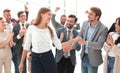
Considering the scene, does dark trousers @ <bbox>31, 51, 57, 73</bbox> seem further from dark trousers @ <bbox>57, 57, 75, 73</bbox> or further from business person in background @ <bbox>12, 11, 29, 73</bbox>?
business person in background @ <bbox>12, 11, 29, 73</bbox>

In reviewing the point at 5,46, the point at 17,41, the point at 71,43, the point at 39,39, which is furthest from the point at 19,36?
the point at 39,39

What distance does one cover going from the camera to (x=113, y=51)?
141 inches

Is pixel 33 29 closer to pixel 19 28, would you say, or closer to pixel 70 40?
pixel 70 40

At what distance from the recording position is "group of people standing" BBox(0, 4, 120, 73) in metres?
3.47

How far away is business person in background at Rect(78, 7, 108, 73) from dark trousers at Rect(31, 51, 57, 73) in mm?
578

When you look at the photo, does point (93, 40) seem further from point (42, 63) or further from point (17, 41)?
point (17, 41)

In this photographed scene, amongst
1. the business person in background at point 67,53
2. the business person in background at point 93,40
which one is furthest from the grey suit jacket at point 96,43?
the business person in background at point 67,53

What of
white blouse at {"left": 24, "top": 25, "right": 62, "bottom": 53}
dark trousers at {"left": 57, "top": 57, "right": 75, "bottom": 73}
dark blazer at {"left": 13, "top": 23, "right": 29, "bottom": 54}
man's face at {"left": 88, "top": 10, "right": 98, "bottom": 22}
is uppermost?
man's face at {"left": 88, "top": 10, "right": 98, "bottom": 22}

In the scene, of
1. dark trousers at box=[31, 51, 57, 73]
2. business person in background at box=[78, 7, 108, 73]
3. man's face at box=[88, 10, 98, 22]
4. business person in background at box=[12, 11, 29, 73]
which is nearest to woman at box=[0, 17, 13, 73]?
business person in background at box=[12, 11, 29, 73]

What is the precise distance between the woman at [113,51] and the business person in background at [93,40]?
13cm

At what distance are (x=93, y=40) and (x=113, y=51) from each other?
37 centimetres

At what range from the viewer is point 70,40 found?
13.0 feet

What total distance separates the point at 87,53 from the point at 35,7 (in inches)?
146

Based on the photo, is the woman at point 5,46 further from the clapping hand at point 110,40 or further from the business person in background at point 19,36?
the clapping hand at point 110,40
